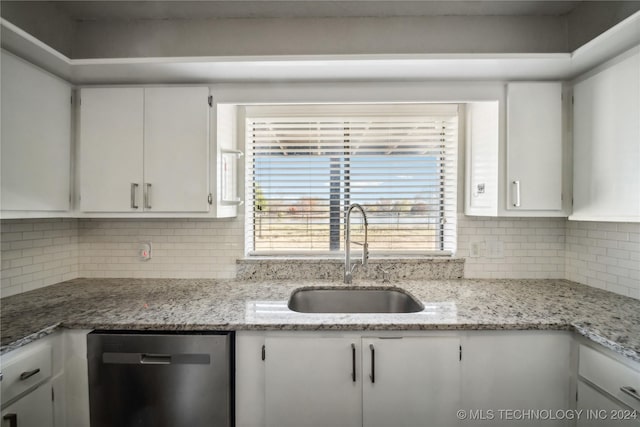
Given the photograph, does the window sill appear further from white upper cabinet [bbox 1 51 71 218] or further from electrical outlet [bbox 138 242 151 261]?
white upper cabinet [bbox 1 51 71 218]

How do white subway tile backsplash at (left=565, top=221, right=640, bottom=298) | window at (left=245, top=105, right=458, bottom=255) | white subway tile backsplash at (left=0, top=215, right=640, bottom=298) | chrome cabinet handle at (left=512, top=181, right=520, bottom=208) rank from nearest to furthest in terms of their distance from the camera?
white subway tile backsplash at (left=565, top=221, right=640, bottom=298) < chrome cabinet handle at (left=512, top=181, right=520, bottom=208) < white subway tile backsplash at (left=0, top=215, right=640, bottom=298) < window at (left=245, top=105, right=458, bottom=255)

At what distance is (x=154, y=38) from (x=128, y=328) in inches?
67.5

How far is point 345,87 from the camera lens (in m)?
1.83

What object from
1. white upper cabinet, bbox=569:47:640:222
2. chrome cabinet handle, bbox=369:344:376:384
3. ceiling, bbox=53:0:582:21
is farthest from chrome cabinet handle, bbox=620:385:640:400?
ceiling, bbox=53:0:582:21

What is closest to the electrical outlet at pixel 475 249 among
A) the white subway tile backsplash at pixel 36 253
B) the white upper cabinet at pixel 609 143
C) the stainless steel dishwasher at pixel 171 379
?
the white upper cabinet at pixel 609 143

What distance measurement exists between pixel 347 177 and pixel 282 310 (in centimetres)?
108

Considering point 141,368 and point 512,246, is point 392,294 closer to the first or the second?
point 512,246

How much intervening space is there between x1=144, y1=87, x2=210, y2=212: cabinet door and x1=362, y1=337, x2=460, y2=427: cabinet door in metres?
1.27

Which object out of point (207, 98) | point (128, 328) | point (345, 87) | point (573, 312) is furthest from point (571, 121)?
point (128, 328)

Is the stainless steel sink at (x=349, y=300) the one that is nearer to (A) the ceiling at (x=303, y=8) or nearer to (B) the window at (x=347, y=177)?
(B) the window at (x=347, y=177)

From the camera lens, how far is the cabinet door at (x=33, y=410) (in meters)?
1.15

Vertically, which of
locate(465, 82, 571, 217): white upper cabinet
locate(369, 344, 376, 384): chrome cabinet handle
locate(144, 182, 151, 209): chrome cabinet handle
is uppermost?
locate(465, 82, 571, 217): white upper cabinet

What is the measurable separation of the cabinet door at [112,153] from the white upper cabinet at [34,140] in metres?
0.09

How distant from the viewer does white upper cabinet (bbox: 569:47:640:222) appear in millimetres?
1407
